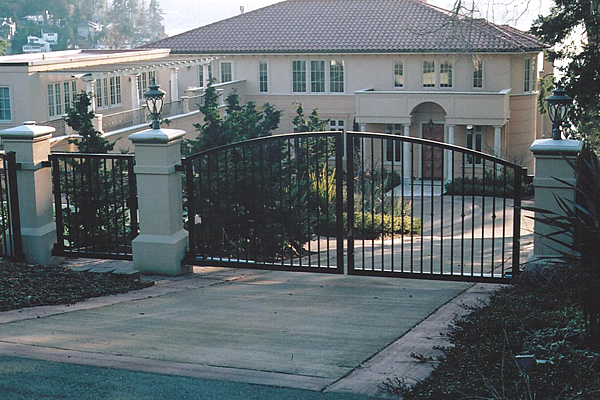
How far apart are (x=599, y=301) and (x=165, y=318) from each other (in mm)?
3806

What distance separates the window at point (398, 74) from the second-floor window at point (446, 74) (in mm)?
2045

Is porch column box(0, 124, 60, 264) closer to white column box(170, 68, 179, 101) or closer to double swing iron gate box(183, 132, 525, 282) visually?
double swing iron gate box(183, 132, 525, 282)

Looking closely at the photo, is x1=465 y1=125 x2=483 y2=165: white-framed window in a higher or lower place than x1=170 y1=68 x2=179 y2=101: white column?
lower

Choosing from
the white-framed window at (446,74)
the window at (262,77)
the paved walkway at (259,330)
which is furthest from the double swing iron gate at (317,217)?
the window at (262,77)

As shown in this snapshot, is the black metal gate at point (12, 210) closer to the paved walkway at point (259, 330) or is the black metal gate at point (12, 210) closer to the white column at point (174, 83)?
the paved walkway at point (259, 330)

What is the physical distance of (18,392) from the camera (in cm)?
543

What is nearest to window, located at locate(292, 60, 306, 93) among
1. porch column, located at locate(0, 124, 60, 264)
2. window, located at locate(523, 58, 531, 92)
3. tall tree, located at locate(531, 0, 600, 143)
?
window, located at locate(523, 58, 531, 92)

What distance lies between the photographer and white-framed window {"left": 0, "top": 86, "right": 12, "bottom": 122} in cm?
3359

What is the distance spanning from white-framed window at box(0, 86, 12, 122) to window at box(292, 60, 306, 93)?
15423 mm

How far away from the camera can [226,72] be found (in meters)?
45.3

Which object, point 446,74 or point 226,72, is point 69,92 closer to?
point 226,72

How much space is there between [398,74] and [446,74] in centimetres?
255

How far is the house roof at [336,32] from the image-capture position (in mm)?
40594

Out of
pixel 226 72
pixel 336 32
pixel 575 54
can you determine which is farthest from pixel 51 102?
pixel 575 54
